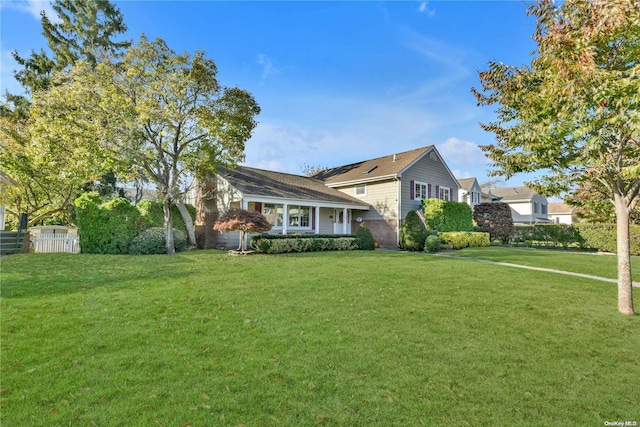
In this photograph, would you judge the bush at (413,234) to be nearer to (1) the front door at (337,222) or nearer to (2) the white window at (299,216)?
(1) the front door at (337,222)

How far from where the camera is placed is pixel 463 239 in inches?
838

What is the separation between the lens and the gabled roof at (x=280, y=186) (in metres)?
19.5

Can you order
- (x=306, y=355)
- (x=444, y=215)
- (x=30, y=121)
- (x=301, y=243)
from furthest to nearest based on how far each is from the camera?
(x=444, y=215), (x=30, y=121), (x=301, y=243), (x=306, y=355)

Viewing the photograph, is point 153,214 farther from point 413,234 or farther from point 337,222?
point 413,234

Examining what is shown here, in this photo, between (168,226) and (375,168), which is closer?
(168,226)

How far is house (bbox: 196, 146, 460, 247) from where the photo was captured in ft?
65.6

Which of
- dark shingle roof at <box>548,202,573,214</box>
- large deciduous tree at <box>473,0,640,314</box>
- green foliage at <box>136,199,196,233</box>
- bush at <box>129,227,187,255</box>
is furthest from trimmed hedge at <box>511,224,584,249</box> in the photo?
dark shingle roof at <box>548,202,573,214</box>

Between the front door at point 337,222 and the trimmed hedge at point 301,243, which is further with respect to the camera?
the front door at point 337,222

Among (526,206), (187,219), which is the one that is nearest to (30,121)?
(187,219)

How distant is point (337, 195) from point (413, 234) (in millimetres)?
7507

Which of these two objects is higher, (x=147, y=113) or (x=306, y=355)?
(x=147, y=113)

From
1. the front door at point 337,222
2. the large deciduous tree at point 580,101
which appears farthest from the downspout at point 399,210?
the large deciduous tree at point 580,101

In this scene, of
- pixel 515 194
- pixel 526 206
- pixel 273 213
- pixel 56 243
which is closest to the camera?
pixel 56 243

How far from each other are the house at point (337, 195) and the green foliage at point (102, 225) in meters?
5.54
